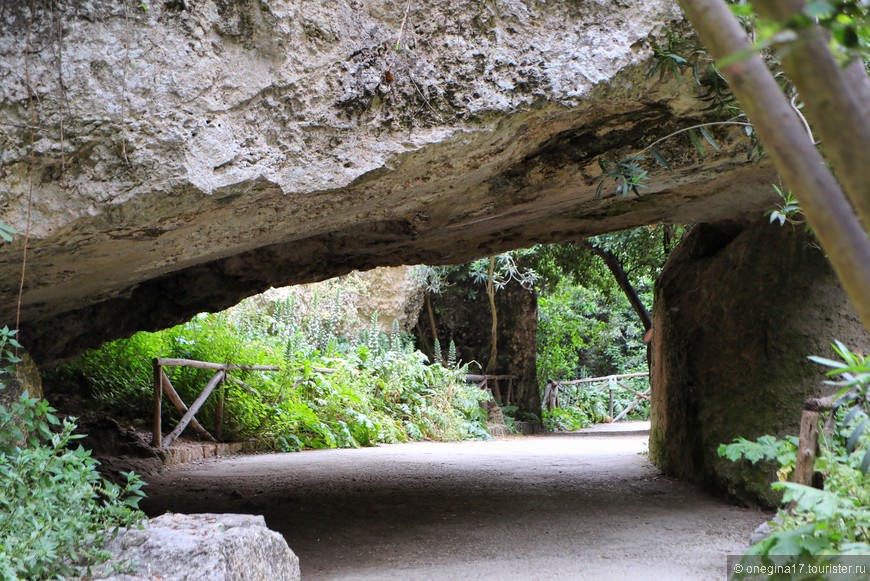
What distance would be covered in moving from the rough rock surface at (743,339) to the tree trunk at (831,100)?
4925 mm

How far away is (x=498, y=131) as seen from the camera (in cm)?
393

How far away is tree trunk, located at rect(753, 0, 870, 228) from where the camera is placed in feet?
2.96

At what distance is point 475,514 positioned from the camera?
18.3 ft

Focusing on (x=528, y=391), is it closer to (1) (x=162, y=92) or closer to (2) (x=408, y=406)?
(2) (x=408, y=406)

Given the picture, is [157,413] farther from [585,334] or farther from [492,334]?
[585,334]

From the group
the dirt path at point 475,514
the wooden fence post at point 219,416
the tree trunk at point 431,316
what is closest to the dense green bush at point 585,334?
the tree trunk at point 431,316

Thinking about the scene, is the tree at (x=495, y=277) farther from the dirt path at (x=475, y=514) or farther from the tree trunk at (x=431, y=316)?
the dirt path at (x=475, y=514)

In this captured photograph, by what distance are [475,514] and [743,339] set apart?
259 cm

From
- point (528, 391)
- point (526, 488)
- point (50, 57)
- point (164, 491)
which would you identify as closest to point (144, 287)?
point (164, 491)

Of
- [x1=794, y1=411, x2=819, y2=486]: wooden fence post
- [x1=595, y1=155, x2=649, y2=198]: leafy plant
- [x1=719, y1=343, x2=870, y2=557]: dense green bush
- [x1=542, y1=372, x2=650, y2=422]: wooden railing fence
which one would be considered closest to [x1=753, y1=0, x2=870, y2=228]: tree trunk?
[x1=719, y1=343, x2=870, y2=557]: dense green bush

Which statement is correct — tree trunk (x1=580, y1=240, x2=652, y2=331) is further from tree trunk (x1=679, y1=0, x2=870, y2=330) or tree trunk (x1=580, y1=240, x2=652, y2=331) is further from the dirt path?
tree trunk (x1=679, y1=0, x2=870, y2=330)

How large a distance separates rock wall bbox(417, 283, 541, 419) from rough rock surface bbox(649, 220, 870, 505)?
9.54 m

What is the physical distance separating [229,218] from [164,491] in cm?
345

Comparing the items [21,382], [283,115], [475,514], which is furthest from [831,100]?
[475,514]
